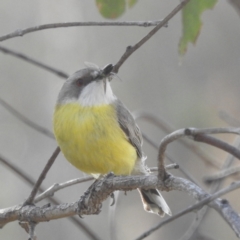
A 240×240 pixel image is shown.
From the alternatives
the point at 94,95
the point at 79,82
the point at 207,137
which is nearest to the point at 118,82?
the point at 79,82

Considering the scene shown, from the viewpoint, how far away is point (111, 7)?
2.78m

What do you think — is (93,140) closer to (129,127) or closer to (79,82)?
(129,127)

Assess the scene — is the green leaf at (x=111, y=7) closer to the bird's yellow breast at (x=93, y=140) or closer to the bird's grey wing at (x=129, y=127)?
the bird's yellow breast at (x=93, y=140)

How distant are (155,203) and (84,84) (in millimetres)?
957

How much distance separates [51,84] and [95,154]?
24.6 feet

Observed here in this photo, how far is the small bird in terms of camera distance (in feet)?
12.1

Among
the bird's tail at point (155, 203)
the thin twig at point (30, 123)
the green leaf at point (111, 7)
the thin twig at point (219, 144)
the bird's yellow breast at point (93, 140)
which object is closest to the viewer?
the thin twig at point (219, 144)

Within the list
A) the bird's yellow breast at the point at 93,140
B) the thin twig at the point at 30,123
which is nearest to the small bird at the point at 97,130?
the bird's yellow breast at the point at 93,140

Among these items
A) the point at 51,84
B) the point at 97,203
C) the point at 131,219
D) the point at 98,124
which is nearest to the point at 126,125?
the point at 98,124

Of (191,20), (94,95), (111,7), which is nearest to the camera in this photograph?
(191,20)

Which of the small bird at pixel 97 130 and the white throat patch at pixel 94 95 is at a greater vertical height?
the white throat patch at pixel 94 95

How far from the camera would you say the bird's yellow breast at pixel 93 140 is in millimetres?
3680

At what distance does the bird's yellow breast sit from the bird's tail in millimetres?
288

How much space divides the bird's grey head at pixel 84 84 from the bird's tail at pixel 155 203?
80 cm
